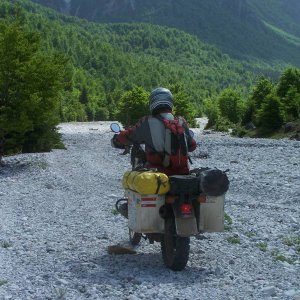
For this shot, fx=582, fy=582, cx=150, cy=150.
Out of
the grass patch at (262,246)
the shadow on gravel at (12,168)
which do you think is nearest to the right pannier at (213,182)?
the grass patch at (262,246)

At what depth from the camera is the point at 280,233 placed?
36.3 feet

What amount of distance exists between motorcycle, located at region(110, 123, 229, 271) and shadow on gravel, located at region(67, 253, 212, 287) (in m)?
0.21

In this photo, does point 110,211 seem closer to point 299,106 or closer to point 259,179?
point 259,179

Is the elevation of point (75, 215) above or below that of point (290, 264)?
below

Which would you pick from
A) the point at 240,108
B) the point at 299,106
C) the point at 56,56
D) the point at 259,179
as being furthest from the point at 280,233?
the point at 240,108

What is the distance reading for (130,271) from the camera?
8219 millimetres

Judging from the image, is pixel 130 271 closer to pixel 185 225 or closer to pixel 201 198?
pixel 185 225

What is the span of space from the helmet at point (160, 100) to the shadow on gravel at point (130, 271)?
2.32 metres

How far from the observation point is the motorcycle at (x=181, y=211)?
7906mm

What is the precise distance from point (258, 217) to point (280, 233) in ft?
6.24

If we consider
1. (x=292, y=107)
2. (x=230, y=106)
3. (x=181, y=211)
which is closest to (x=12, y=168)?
(x=181, y=211)

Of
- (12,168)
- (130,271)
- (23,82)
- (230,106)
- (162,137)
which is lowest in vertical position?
(230,106)

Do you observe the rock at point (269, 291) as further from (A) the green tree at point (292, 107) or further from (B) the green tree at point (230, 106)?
(B) the green tree at point (230, 106)

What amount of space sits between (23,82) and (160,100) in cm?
1586
